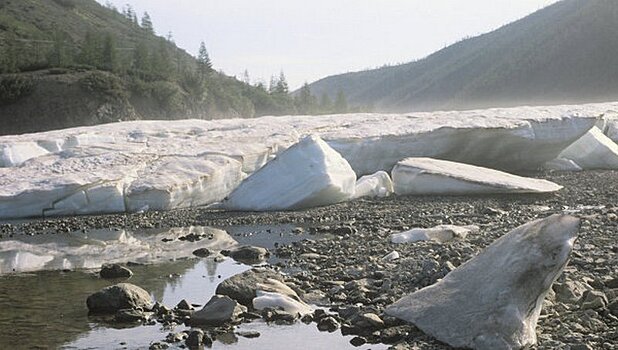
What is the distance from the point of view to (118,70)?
45094 mm

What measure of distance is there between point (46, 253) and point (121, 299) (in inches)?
139

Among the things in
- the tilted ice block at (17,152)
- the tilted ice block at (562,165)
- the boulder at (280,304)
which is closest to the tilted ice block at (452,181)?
the tilted ice block at (562,165)

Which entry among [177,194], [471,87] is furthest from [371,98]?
[177,194]

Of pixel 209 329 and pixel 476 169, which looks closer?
pixel 209 329

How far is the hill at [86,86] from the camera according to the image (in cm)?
3897

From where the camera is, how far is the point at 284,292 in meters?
6.10

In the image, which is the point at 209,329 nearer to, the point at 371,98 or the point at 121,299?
the point at 121,299

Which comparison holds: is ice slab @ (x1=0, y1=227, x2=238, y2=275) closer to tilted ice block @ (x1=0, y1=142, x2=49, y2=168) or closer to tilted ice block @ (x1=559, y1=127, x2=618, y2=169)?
tilted ice block @ (x1=0, y1=142, x2=49, y2=168)

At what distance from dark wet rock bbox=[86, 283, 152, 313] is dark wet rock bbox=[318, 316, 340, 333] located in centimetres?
148

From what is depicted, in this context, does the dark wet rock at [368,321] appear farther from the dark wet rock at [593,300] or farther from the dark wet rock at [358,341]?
the dark wet rock at [593,300]

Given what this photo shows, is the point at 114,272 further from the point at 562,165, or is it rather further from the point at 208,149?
the point at 562,165

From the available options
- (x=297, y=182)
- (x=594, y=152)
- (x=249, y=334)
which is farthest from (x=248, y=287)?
(x=594, y=152)

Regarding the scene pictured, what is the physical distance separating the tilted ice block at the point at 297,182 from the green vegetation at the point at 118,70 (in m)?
29.6

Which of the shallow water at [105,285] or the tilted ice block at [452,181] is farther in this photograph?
the tilted ice block at [452,181]
